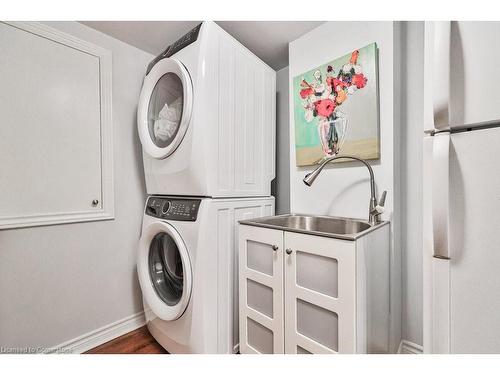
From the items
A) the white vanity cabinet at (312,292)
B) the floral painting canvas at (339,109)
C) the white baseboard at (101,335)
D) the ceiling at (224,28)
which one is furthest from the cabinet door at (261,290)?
the ceiling at (224,28)

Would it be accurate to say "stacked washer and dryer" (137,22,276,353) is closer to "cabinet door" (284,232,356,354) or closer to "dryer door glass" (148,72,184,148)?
"dryer door glass" (148,72,184,148)

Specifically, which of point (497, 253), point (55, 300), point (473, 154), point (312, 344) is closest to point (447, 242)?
point (497, 253)

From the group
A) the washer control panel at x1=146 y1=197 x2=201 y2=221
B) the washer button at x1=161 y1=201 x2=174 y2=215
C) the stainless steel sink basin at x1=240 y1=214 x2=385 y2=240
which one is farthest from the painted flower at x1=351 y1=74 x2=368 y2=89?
the washer button at x1=161 y1=201 x2=174 y2=215

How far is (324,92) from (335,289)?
1.18 m

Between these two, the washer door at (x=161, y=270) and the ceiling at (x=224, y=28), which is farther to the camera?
the ceiling at (x=224, y=28)

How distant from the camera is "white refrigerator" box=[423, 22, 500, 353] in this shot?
22.9 inches

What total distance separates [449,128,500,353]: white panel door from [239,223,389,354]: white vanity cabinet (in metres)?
0.29

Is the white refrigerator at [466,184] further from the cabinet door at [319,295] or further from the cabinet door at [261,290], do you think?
the cabinet door at [261,290]

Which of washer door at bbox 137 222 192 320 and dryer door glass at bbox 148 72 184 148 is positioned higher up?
dryer door glass at bbox 148 72 184 148

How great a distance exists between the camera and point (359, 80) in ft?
4.35

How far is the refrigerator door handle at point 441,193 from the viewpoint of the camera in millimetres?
606

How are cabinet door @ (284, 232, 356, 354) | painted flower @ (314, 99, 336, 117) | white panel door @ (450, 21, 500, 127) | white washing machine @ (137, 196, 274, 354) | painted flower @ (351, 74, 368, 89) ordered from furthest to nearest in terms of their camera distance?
painted flower @ (314, 99, 336, 117), painted flower @ (351, 74, 368, 89), white washing machine @ (137, 196, 274, 354), cabinet door @ (284, 232, 356, 354), white panel door @ (450, 21, 500, 127)

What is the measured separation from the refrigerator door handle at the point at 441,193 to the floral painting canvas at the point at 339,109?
0.70m

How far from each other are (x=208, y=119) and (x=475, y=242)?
116 cm
